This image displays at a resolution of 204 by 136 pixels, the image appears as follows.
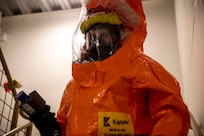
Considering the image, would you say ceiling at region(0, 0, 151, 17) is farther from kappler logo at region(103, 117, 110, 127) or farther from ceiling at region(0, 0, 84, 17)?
kappler logo at region(103, 117, 110, 127)

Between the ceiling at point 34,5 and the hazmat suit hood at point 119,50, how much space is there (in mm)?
1404

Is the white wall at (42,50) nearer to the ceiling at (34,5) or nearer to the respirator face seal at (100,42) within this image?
the ceiling at (34,5)

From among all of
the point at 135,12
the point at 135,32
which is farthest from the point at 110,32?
the point at 135,12

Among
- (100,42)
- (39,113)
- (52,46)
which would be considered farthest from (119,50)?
(52,46)

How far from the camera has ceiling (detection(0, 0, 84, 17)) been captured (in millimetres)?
3107

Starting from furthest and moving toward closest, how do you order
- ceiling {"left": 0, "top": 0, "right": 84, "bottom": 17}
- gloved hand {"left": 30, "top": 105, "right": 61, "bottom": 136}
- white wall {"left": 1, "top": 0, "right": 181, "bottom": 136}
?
ceiling {"left": 0, "top": 0, "right": 84, "bottom": 17}
white wall {"left": 1, "top": 0, "right": 181, "bottom": 136}
gloved hand {"left": 30, "top": 105, "right": 61, "bottom": 136}

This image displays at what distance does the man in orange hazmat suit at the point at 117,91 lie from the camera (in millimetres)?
1211

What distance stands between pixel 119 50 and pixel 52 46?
1674 millimetres

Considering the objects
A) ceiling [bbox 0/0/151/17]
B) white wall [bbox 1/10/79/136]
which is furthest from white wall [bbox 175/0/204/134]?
ceiling [bbox 0/0/151/17]

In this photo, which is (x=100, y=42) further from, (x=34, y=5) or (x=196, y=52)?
(x=34, y=5)

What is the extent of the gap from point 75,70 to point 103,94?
0.76ft

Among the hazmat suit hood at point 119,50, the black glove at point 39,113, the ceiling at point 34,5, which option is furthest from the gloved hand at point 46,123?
the ceiling at point 34,5

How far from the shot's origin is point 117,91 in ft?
4.26

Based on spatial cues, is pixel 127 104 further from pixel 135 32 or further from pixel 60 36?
pixel 60 36
